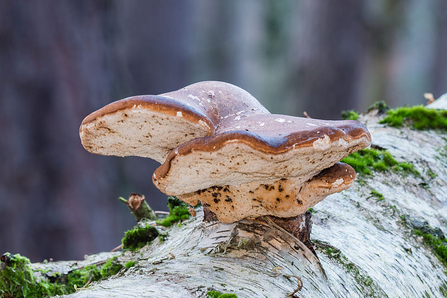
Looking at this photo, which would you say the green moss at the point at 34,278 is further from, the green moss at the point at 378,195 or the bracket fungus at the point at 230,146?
the green moss at the point at 378,195

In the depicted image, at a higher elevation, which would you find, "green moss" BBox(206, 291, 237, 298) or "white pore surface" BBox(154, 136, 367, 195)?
"white pore surface" BBox(154, 136, 367, 195)

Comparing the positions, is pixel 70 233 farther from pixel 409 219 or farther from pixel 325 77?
pixel 325 77

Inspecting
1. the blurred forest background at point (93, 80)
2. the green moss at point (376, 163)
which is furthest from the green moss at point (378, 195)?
the blurred forest background at point (93, 80)

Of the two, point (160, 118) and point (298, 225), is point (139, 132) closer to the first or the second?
point (160, 118)

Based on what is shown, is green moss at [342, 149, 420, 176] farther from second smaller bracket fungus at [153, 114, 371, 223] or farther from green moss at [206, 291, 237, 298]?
green moss at [206, 291, 237, 298]

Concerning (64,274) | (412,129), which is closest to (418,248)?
(412,129)

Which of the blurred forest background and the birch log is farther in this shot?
the blurred forest background

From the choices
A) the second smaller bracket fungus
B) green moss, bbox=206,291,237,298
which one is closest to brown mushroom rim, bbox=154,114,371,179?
the second smaller bracket fungus
